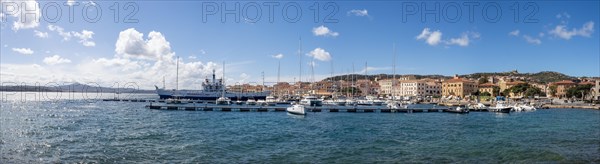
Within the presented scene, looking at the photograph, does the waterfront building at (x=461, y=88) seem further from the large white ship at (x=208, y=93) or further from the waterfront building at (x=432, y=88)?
the large white ship at (x=208, y=93)

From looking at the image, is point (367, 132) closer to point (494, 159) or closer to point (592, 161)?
point (494, 159)

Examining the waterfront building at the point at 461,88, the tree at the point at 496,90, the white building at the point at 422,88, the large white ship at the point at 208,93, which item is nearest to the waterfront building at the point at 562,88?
the tree at the point at 496,90

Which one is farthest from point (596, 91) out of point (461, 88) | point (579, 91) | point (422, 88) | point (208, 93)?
point (208, 93)

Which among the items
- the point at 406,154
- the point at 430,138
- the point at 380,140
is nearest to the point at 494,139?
the point at 430,138

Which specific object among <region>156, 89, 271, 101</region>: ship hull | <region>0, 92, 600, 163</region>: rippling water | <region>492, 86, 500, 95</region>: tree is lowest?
<region>0, 92, 600, 163</region>: rippling water

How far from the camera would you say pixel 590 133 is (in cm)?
3056

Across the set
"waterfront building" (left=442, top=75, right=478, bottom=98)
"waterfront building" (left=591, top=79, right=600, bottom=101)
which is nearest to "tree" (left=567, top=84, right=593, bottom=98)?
"waterfront building" (left=591, top=79, right=600, bottom=101)

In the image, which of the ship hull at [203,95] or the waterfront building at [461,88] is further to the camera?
the waterfront building at [461,88]

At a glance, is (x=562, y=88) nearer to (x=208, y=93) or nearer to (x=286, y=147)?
(x=208, y=93)

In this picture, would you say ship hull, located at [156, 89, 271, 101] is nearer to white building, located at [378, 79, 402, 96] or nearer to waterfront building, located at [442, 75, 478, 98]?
white building, located at [378, 79, 402, 96]

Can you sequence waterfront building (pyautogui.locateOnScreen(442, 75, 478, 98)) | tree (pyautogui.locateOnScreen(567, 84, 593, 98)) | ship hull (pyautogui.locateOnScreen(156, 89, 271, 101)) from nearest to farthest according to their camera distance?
1. tree (pyautogui.locateOnScreen(567, 84, 593, 98))
2. ship hull (pyautogui.locateOnScreen(156, 89, 271, 101))
3. waterfront building (pyautogui.locateOnScreen(442, 75, 478, 98))

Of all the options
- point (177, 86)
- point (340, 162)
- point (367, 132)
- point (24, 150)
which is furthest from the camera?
point (177, 86)

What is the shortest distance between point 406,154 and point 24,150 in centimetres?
1715

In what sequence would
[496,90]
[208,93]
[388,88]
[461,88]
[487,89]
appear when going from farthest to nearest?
[388,88] → [487,89] → [461,88] → [496,90] → [208,93]
